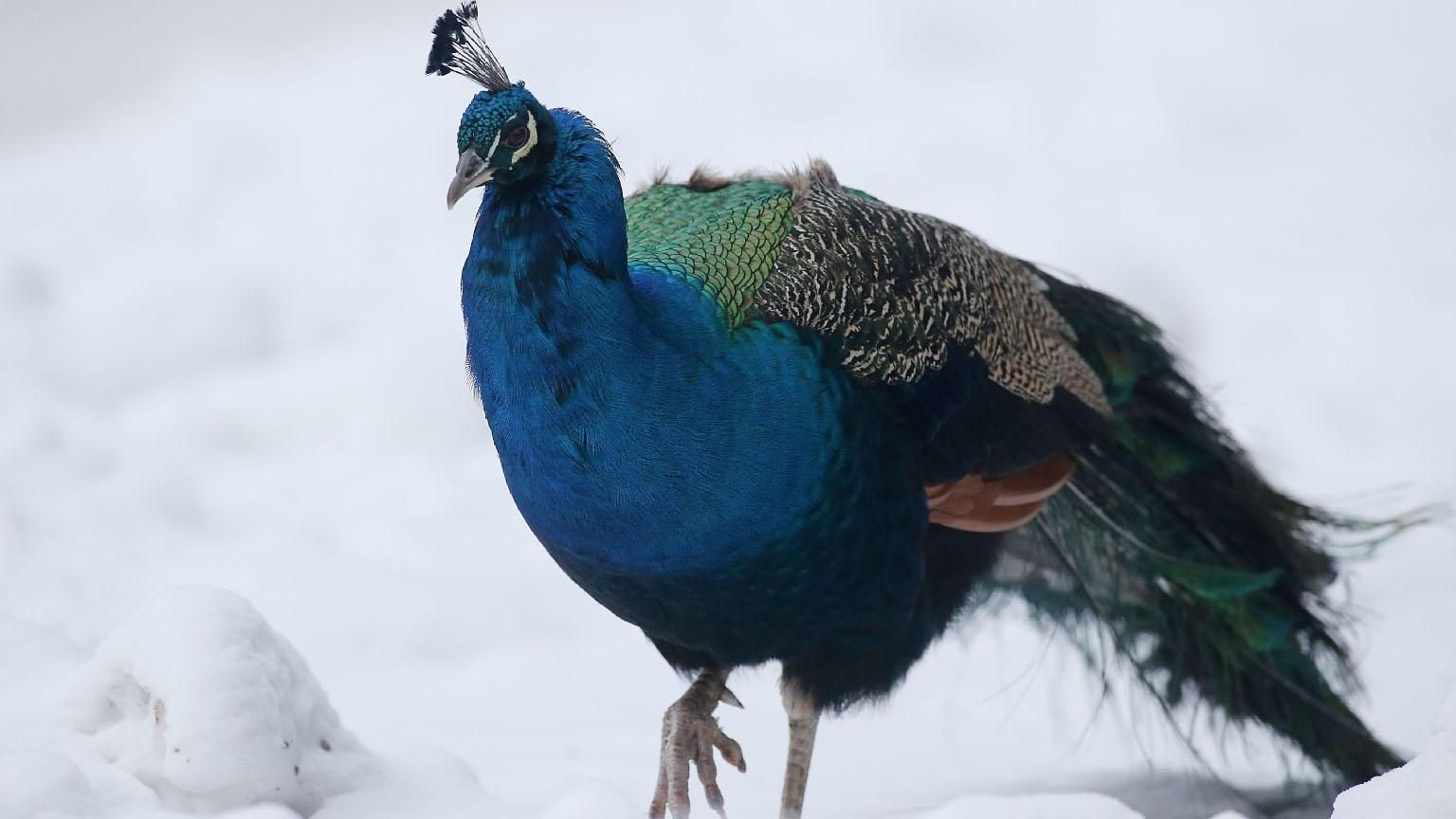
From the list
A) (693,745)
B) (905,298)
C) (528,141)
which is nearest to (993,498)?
(905,298)

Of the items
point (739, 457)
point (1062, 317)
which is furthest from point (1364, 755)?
point (739, 457)

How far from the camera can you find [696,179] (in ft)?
9.91

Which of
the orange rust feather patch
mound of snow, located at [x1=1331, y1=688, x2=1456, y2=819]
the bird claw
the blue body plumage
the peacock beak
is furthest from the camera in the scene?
the orange rust feather patch

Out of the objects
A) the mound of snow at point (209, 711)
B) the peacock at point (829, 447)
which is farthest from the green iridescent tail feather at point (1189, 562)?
the mound of snow at point (209, 711)

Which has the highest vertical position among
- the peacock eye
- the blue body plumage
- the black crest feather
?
the black crest feather

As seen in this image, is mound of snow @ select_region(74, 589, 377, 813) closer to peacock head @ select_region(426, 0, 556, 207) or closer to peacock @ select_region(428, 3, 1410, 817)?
peacock @ select_region(428, 3, 1410, 817)

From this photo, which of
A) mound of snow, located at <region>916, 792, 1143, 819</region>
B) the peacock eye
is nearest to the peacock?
the peacock eye

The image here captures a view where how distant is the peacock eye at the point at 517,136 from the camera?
2346 mm

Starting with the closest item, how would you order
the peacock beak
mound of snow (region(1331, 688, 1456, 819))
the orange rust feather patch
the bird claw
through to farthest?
mound of snow (region(1331, 688, 1456, 819)) < the peacock beak < the bird claw < the orange rust feather patch

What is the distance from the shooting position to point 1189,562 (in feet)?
10.8

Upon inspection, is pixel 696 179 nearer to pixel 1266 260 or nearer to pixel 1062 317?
pixel 1062 317

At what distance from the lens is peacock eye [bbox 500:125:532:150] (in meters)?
2.35

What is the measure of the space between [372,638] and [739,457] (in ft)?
7.17

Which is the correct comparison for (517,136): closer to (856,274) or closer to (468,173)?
(468,173)
